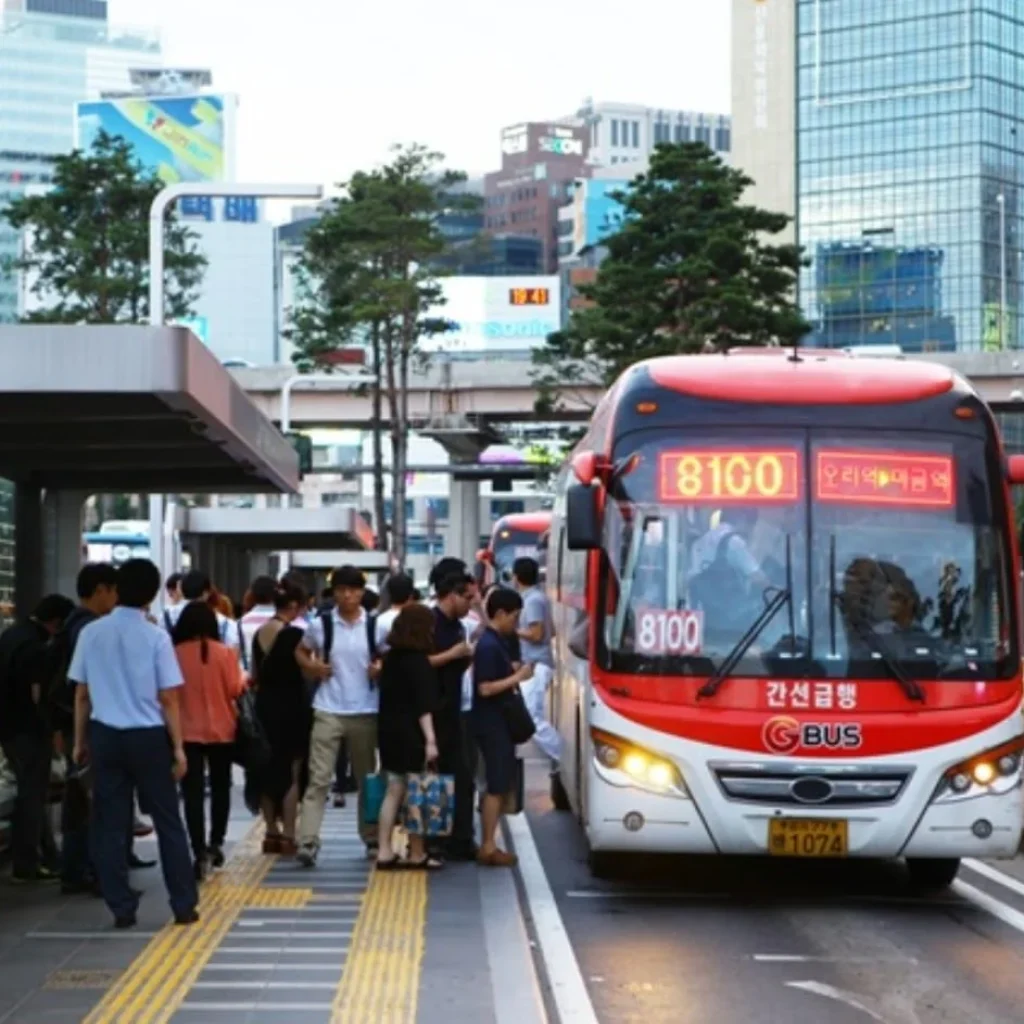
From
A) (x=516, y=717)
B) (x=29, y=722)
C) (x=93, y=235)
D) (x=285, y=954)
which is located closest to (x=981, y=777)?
(x=516, y=717)

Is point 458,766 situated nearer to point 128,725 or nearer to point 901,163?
point 128,725

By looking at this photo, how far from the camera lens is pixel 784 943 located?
519 inches

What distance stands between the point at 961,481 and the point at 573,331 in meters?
56.3

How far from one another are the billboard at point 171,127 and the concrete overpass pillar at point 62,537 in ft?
504

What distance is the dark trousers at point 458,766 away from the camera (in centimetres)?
1623

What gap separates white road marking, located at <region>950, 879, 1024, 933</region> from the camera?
14278 mm

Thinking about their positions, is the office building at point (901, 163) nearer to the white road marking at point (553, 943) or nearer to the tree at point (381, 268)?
the tree at point (381, 268)

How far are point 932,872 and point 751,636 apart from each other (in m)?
2.00

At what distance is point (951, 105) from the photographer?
170 meters

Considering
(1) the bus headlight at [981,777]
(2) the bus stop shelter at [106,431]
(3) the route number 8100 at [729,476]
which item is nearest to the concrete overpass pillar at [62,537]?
(2) the bus stop shelter at [106,431]

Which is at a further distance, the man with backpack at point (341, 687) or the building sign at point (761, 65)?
the building sign at point (761, 65)

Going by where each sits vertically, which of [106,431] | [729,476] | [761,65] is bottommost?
[729,476]

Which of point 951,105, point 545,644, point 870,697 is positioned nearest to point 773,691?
point 870,697

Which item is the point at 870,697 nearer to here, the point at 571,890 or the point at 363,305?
the point at 571,890
